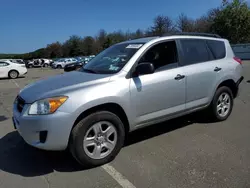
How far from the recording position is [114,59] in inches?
157

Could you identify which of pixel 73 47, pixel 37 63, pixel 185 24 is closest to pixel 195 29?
pixel 185 24

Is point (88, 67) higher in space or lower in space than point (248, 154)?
higher

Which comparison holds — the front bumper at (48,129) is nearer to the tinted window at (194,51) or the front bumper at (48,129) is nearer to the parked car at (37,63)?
the tinted window at (194,51)

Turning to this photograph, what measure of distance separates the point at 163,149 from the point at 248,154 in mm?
1210

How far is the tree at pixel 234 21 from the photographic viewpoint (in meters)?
38.9

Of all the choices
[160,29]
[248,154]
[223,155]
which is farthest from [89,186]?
[160,29]

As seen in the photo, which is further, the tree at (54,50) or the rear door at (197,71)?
the tree at (54,50)

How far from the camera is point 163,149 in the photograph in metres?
3.77

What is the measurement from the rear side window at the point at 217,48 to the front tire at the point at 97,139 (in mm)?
2562

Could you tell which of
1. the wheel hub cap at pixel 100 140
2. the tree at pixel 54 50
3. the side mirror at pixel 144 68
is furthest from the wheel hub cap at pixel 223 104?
the tree at pixel 54 50

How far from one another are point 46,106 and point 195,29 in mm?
56574

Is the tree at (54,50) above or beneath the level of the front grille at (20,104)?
above

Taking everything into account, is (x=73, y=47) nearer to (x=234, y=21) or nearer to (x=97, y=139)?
(x=234, y=21)

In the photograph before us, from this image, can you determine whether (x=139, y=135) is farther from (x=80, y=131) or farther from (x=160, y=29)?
(x=160, y=29)
